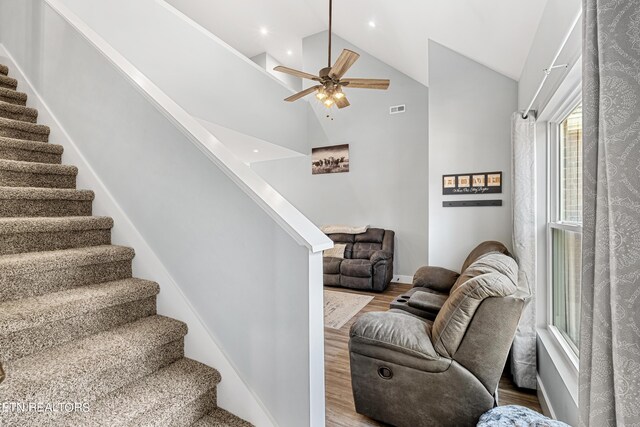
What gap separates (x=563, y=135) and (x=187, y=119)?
2.65 meters

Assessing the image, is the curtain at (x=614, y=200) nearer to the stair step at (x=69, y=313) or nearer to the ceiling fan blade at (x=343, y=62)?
the stair step at (x=69, y=313)

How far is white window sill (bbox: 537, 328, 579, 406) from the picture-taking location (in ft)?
5.28

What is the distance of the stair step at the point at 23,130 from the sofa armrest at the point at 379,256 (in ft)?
14.0

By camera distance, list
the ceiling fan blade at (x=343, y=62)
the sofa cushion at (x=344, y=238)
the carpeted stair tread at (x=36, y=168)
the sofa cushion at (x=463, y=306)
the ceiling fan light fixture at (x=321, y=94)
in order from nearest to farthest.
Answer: the sofa cushion at (x=463, y=306)
the carpeted stair tread at (x=36, y=168)
the ceiling fan blade at (x=343, y=62)
the ceiling fan light fixture at (x=321, y=94)
the sofa cushion at (x=344, y=238)

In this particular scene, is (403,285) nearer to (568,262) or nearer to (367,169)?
(367,169)

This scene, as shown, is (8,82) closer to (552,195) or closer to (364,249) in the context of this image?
(552,195)

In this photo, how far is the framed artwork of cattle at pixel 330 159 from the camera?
6.09 meters

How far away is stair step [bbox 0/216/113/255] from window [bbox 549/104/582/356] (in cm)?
289

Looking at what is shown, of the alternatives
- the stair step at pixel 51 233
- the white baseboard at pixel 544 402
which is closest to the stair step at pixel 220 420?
the stair step at pixel 51 233

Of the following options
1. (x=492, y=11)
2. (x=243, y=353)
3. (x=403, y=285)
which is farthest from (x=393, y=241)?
(x=243, y=353)

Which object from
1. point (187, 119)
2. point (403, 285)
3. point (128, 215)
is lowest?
point (403, 285)

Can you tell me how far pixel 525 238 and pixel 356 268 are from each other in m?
2.92

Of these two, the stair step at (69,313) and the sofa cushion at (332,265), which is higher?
the stair step at (69,313)

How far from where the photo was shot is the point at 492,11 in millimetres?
2584
